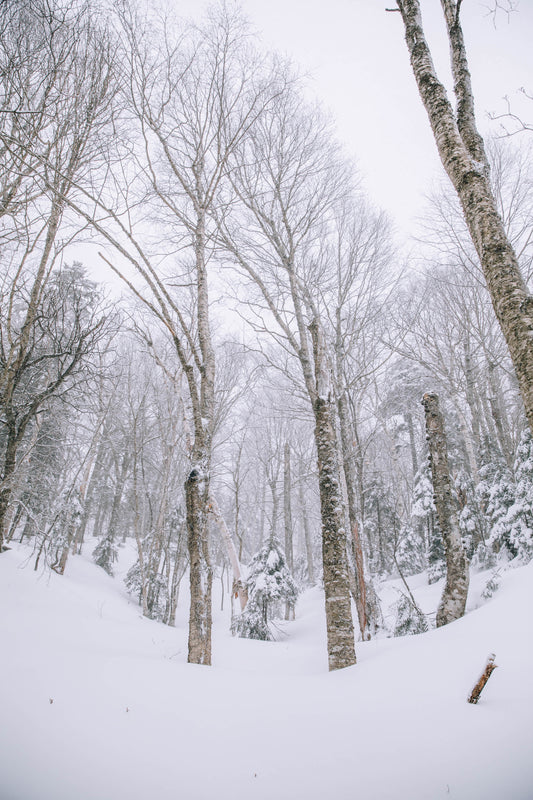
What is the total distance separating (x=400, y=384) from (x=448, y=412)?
2.40m

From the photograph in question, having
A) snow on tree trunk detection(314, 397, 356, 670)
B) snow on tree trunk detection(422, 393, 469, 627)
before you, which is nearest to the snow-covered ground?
snow on tree trunk detection(314, 397, 356, 670)

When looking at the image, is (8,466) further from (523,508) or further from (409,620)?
(523,508)

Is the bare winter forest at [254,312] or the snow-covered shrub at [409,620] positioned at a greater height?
the bare winter forest at [254,312]

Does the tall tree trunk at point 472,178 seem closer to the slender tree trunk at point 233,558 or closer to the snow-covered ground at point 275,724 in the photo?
the snow-covered ground at point 275,724

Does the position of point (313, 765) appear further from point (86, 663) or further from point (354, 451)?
point (354, 451)

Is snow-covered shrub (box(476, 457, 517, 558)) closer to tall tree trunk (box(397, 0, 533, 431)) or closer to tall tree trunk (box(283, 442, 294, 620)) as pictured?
tall tree trunk (box(283, 442, 294, 620))

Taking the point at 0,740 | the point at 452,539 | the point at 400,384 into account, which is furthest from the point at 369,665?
the point at 400,384

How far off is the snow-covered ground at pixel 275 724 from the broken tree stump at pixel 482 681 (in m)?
0.04

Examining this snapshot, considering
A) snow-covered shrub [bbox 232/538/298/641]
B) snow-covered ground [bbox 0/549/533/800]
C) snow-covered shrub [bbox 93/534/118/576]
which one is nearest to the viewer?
snow-covered ground [bbox 0/549/533/800]

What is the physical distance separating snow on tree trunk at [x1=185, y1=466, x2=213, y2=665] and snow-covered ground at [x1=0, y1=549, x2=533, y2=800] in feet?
1.68

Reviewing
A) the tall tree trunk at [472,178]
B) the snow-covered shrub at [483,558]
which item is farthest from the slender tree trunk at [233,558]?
the snow-covered shrub at [483,558]

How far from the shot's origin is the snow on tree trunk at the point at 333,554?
3561 mm

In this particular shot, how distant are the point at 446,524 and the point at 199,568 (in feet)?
9.57

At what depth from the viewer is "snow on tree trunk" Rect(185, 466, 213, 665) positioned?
3.39m
